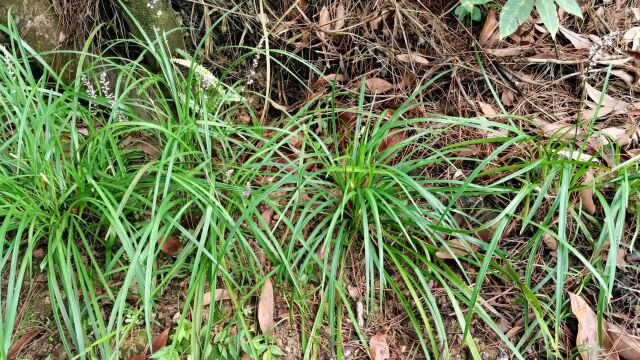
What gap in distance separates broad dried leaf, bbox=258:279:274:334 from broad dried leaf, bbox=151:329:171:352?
0.35 metres

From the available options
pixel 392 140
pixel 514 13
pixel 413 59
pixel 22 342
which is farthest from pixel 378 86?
pixel 22 342

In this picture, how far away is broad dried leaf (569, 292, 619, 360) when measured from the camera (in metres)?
2.02

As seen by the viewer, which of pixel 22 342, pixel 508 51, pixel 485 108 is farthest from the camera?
pixel 508 51

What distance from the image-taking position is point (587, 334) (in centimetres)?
204

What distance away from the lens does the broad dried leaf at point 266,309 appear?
2.04 meters

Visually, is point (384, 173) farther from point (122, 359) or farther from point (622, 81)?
point (622, 81)

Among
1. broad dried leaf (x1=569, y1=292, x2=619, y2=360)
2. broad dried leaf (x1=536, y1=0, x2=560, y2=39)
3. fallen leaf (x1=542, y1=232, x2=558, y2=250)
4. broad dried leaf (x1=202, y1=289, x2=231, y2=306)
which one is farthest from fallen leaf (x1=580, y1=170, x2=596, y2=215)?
broad dried leaf (x1=202, y1=289, x2=231, y2=306)

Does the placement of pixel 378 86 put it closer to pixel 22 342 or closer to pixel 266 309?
pixel 266 309

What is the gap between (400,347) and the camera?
2090mm

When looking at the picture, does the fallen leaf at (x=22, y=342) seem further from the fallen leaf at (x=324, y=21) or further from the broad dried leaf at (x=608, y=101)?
the broad dried leaf at (x=608, y=101)

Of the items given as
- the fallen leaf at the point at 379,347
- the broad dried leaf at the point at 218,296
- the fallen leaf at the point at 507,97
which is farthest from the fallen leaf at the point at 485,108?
the broad dried leaf at the point at 218,296

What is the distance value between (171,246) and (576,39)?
221 centimetres

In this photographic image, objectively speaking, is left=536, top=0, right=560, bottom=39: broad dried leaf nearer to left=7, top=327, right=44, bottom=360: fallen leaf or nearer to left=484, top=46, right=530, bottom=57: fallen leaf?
left=484, top=46, right=530, bottom=57: fallen leaf

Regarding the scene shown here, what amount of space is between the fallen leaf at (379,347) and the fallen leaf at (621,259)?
1.00 metres
